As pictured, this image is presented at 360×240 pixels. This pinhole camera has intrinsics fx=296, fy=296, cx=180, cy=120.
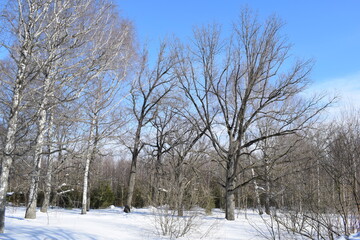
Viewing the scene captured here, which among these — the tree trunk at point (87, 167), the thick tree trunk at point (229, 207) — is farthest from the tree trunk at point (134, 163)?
the thick tree trunk at point (229, 207)

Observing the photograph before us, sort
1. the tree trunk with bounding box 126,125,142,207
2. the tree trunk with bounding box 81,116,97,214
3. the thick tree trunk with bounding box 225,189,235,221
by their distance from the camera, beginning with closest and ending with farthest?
the tree trunk with bounding box 81,116,97,214 < the thick tree trunk with bounding box 225,189,235,221 < the tree trunk with bounding box 126,125,142,207

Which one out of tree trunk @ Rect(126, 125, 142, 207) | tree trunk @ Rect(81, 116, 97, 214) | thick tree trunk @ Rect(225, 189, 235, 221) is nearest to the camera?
tree trunk @ Rect(81, 116, 97, 214)

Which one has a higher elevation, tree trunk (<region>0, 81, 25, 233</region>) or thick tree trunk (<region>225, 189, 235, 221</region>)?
tree trunk (<region>0, 81, 25, 233</region>)

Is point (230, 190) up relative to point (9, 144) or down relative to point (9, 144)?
down

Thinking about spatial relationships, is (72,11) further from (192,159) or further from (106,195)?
(106,195)

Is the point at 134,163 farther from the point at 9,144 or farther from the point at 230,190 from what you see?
the point at 9,144

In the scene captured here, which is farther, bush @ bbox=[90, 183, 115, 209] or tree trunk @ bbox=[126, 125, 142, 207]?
bush @ bbox=[90, 183, 115, 209]

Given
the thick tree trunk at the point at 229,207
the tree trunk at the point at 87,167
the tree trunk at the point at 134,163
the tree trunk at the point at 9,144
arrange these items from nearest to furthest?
the tree trunk at the point at 9,144, the tree trunk at the point at 87,167, the thick tree trunk at the point at 229,207, the tree trunk at the point at 134,163

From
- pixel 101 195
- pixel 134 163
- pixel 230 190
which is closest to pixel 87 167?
pixel 134 163

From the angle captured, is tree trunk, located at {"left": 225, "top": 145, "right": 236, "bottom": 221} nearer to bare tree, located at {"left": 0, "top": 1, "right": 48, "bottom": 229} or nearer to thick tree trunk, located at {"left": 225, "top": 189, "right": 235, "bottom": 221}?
thick tree trunk, located at {"left": 225, "top": 189, "right": 235, "bottom": 221}

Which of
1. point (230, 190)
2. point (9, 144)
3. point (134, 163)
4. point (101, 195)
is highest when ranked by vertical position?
point (134, 163)

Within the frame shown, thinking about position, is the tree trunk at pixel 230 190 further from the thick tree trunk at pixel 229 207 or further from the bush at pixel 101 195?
the bush at pixel 101 195

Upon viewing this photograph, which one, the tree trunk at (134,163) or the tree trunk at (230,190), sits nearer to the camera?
the tree trunk at (230,190)

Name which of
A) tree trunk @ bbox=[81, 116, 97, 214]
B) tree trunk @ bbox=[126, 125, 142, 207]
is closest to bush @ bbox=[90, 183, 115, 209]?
tree trunk @ bbox=[126, 125, 142, 207]
